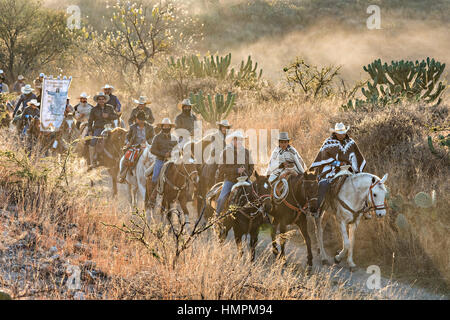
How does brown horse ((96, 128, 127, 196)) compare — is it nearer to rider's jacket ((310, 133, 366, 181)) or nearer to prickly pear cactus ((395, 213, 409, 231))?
rider's jacket ((310, 133, 366, 181))

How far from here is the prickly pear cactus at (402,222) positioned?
33.2ft

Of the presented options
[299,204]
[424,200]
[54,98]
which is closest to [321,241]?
[299,204]

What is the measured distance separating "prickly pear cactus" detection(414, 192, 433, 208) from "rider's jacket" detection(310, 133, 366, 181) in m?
1.29

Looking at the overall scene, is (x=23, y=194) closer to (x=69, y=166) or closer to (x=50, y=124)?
(x=69, y=166)

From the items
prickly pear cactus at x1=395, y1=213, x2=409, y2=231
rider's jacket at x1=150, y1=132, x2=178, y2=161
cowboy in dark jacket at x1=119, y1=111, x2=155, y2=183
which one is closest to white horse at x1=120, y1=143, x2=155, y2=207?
cowboy in dark jacket at x1=119, y1=111, x2=155, y2=183

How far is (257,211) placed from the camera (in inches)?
384

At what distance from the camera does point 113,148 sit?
1518 cm

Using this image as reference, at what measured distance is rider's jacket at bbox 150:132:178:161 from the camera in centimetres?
1216

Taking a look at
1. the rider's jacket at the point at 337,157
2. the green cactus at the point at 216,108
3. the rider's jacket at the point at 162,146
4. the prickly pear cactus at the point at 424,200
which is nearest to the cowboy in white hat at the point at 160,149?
the rider's jacket at the point at 162,146

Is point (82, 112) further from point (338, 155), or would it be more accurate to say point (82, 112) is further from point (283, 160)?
point (338, 155)
